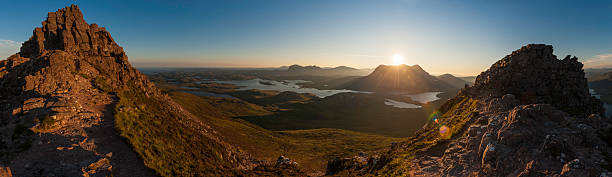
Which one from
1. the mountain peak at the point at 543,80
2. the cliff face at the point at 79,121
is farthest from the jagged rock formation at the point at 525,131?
the cliff face at the point at 79,121

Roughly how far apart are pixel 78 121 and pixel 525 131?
1555 inches

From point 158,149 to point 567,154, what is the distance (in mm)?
35007

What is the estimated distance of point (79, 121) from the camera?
20.9 m

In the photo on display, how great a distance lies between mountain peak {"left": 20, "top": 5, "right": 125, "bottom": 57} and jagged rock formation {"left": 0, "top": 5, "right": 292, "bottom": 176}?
11cm

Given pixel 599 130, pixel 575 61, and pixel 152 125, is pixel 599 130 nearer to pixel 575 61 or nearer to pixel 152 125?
pixel 575 61

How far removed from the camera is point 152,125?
2812 cm

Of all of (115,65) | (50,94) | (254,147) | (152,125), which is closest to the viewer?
(50,94)

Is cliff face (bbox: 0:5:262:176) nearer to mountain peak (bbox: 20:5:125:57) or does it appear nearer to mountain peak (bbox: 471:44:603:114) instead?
mountain peak (bbox: 20:5:125:57)

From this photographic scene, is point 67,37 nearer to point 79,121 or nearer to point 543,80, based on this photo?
point 79,121

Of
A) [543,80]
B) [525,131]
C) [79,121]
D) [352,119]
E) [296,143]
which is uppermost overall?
[543,80]

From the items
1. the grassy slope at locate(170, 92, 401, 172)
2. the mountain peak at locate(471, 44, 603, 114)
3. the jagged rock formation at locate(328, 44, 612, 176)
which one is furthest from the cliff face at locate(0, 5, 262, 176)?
the mountain peak at locate(471, 44, 603, 114)

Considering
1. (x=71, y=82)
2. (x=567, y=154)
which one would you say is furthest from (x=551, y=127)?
(x=71, y=82)

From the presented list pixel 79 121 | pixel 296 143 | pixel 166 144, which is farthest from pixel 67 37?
pixel 296 143

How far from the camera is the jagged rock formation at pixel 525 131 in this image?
1311 centimetres
